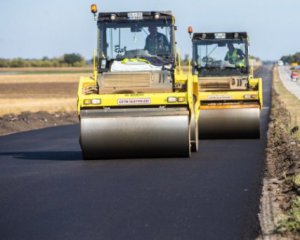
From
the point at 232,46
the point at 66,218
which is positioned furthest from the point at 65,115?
the point at 66,218

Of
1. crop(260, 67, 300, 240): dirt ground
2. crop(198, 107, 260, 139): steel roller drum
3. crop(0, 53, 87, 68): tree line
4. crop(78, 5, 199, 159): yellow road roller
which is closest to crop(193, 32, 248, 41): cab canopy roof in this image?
crop(198, 107, 260, 139): steel roller drum

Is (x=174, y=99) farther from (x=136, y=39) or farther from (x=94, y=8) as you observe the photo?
(x=94, y=8)

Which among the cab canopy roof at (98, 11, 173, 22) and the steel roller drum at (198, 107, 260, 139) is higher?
the cab canopy roof at (98, 11, 173, 22)

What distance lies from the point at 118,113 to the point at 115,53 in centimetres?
206

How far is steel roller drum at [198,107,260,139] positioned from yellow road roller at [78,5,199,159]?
3.06 metres

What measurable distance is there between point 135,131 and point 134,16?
2.83m

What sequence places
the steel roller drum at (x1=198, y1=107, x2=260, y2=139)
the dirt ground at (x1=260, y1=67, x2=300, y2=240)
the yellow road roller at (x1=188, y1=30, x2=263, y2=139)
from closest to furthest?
the dirt ground at (x1=260, y1=67, x2=300, y2=240) → the steel roller drum at (x1=198, y1=107, x2=260, y2=139) → the yellow road roller at (x1=188, y1=30, x2=263, y2=139)

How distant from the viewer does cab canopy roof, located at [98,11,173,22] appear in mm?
16344


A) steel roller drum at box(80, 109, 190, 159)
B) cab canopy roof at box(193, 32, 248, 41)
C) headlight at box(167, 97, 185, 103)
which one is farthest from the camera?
cab canopy roof at box(193, 32, 248, 41)

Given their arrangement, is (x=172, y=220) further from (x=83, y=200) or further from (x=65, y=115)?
(x=65, y=115)

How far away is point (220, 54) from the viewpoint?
23.2 metres

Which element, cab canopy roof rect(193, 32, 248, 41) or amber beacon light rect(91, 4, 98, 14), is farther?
cab canopy roof rect(193, 32, 248, 41)

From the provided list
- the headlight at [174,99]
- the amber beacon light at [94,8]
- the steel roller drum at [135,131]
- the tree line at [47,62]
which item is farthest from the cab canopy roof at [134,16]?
the tree line at [47,62]

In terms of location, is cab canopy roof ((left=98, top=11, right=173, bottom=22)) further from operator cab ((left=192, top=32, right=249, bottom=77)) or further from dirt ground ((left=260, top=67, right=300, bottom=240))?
operator cab ((left=192, top=32, right=249, bottom=77))
